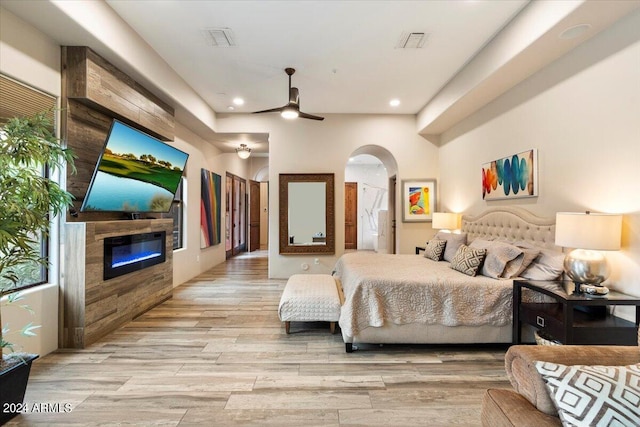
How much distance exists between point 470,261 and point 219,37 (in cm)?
355

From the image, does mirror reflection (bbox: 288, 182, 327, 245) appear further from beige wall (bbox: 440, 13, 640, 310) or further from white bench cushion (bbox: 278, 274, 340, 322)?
beige wall (bbox: 440, 13, 640, 310)

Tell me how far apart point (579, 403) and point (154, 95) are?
4.68 meters

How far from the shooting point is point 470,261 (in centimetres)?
311

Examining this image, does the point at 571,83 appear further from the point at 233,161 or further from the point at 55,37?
the point at 233,161

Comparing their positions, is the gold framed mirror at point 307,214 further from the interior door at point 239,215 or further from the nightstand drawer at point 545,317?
the nightstand drawer at point 545,317

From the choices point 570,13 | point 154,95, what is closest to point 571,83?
point 570,13

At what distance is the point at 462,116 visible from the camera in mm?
4535

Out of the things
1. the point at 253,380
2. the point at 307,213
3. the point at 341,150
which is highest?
the point at 341,150

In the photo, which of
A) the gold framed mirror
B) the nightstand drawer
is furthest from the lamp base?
the gold framed mirror

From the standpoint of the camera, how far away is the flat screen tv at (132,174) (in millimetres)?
2863

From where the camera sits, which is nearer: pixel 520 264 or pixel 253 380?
pixel 253 380

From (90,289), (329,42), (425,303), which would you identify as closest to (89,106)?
(90,289)

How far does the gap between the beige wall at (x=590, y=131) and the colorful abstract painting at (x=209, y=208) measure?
17.0 feet

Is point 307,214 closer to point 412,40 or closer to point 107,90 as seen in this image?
point 412,40
